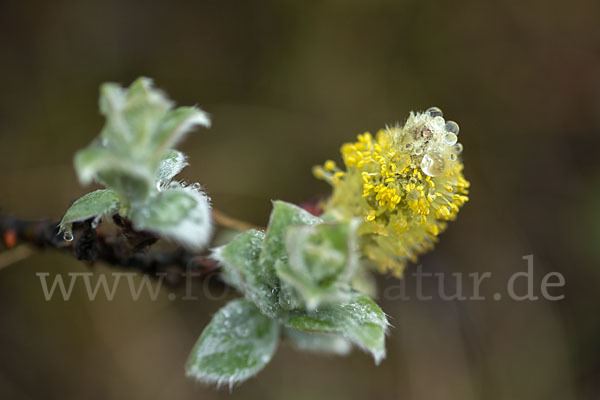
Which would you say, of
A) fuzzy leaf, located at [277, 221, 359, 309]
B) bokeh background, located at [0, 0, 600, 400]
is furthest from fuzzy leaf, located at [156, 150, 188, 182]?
bokeh background, located at [0, 0, 600, 400]

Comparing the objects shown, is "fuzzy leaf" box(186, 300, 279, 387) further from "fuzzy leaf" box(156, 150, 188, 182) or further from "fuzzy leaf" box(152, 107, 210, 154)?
"fuzzy leaf" box(152, 107, 210, 154)

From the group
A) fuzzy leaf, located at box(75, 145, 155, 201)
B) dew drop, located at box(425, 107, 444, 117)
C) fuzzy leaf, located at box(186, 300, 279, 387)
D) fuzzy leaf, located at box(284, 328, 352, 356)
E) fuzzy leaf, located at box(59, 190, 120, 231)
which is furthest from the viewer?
fuzzy leaf, located at box(284, 328, 352, 356)

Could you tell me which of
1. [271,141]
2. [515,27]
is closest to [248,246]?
[271,141]

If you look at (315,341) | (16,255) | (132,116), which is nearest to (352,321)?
(315,341)

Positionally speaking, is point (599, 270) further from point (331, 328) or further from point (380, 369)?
point (331, 328)

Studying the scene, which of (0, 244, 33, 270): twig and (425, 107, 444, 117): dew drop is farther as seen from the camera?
(0, 244, 33, 270): twig

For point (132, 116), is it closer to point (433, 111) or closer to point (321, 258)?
point (321, 258)

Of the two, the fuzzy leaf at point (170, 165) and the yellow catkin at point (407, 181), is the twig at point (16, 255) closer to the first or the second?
the fuzzy leaf at point (170, 165)
